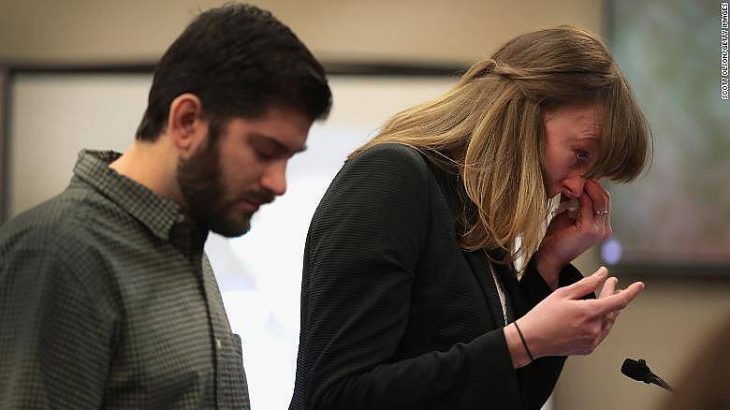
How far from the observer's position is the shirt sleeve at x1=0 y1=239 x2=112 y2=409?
2.88 feet

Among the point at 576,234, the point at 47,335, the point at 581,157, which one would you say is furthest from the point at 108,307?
the point at 576,234

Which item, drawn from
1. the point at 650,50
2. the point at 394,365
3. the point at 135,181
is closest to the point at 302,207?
the point at 650,50

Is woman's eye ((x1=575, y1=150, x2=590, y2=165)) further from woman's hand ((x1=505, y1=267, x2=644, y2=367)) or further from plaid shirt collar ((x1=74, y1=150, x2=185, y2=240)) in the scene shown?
plaid shirt collar ((x1=74, y1=150, x2=185, y2=240))

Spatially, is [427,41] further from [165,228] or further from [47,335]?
[47,335]

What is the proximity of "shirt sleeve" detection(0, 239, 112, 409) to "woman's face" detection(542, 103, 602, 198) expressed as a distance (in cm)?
76

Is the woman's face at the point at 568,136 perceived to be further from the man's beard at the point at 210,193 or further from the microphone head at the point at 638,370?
the man's beard at the point at 210,193

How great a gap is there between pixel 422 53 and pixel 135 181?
5.57 feet

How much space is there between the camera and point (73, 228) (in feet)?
3.07

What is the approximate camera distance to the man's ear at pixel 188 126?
0.99 meters

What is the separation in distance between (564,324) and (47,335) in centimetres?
65

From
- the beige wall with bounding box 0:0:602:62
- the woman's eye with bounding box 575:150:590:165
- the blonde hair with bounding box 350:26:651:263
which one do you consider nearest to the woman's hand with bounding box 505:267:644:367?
the blonde hair with bounding box 350:26:651:263

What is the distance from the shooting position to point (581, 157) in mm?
1475

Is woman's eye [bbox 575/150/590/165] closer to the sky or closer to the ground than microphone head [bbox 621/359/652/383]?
closer to the sky

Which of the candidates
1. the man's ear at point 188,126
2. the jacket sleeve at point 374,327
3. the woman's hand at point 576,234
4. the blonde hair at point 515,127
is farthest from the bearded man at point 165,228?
the woman's hand at point 576,234
